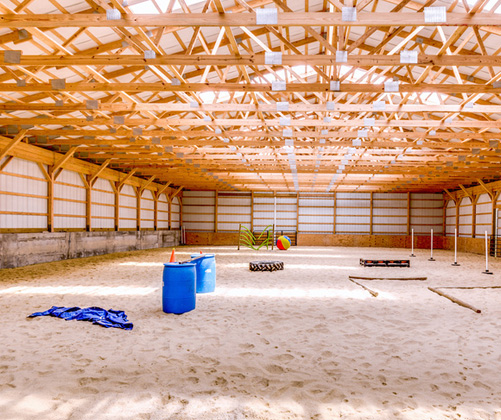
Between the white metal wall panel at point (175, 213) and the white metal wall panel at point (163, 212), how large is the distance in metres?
0.85

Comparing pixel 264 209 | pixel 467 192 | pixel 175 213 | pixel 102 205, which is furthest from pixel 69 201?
pixel 467 192

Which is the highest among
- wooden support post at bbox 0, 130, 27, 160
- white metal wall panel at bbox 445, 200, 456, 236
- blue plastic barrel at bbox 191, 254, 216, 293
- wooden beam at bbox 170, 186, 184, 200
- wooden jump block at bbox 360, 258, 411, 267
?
wooden support post at bbox 0, 130, 27, 160

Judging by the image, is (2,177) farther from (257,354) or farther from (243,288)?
(257,354)

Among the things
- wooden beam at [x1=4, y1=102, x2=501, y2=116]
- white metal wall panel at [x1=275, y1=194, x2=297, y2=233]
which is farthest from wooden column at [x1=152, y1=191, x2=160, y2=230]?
wooden beam at [x1=4, y1=102, x2=501, y2=116]

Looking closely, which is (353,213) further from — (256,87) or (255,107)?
(256,87)

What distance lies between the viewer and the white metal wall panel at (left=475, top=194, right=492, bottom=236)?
2572 centimetres

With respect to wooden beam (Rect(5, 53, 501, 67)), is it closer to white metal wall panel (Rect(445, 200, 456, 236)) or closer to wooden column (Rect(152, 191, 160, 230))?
wooden column (Rect(152, 191, 160, 230))

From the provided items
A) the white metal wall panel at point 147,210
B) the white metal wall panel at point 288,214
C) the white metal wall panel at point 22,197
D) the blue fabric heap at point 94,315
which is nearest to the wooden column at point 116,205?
the white metal wall panel at point 147,210

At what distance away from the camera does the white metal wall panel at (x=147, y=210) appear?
27173mm

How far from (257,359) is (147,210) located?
79.2 feet

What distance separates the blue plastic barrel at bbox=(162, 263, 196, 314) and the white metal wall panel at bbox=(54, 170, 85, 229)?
12.2 metres

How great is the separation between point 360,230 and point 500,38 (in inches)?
921

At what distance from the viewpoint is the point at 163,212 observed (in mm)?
30844

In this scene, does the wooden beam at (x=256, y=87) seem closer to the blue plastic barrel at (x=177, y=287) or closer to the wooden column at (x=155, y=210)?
the blue plastic barrel at (x=177, y=287)
